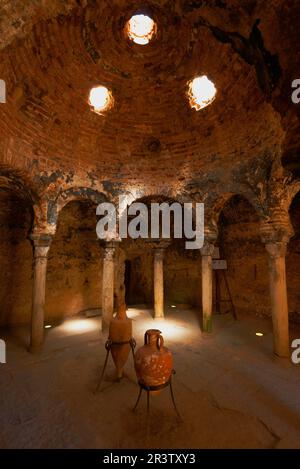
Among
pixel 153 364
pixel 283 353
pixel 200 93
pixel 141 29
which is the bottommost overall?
pixel 283 353

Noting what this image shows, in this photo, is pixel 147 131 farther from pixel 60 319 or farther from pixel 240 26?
pixel 60 319

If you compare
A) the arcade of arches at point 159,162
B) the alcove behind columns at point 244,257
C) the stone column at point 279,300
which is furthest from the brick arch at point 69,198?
the stone column at point 279,300

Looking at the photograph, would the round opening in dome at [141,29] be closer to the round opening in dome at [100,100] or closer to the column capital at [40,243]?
the round opening in dome at [100,100]

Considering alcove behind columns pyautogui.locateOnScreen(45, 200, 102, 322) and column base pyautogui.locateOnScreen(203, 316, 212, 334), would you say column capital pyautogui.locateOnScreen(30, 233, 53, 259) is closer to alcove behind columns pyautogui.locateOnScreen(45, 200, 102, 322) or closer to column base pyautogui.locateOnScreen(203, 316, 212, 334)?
alcove behind columns pyautogui.locateOnScreen(45, 200, 102, 322)

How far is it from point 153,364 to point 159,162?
6060 mm

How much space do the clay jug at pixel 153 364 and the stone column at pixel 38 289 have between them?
12.3ft

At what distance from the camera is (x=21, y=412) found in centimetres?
339

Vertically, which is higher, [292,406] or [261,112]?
[261,112]

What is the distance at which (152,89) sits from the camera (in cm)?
633

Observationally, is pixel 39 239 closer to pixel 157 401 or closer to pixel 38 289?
pixel 38 289

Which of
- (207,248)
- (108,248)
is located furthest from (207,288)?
(108,248)

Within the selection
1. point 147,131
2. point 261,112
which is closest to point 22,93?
point 147,131

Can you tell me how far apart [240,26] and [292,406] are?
239 inches

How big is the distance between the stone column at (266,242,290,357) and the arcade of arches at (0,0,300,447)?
0.10ft
